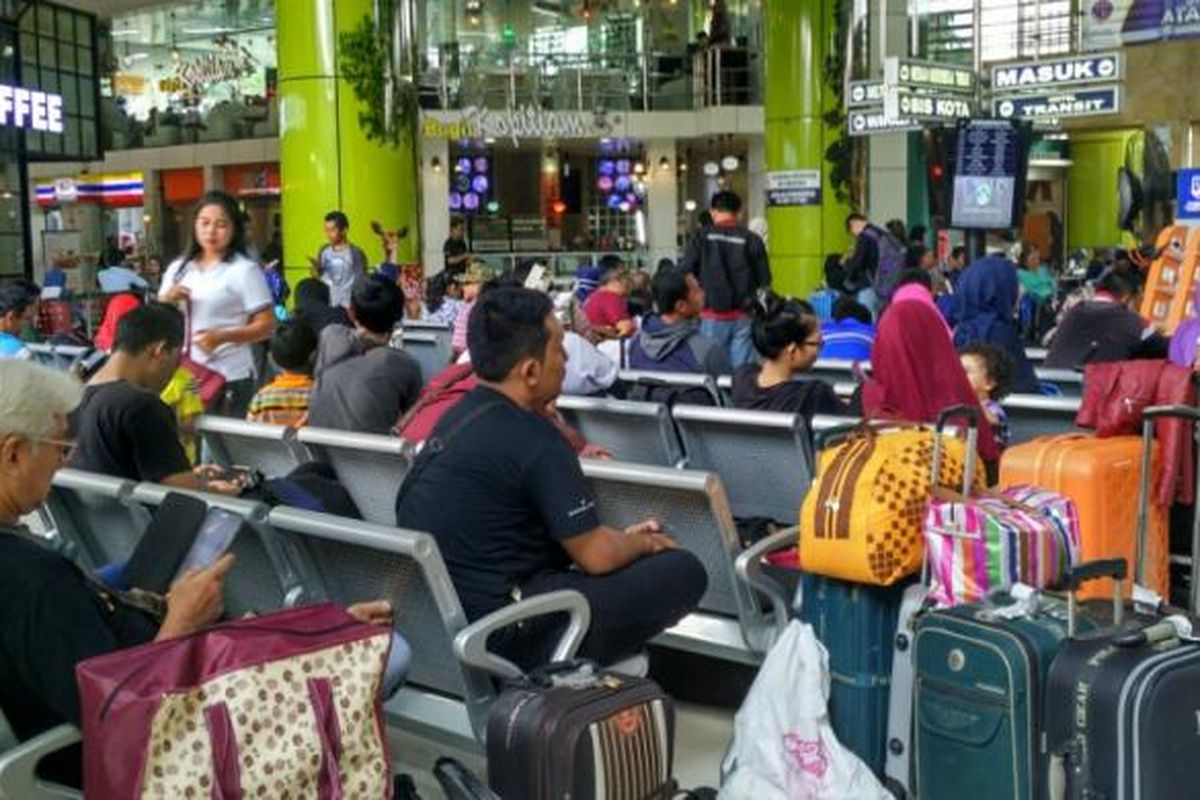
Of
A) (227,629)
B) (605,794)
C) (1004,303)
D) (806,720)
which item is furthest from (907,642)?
(1004,303)

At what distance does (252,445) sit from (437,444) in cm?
204

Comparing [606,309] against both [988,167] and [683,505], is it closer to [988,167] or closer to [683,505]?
[988,167]

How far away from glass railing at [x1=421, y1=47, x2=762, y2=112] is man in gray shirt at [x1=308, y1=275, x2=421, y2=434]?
79.7 feet

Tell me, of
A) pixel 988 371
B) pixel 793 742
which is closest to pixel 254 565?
pixel 793 742

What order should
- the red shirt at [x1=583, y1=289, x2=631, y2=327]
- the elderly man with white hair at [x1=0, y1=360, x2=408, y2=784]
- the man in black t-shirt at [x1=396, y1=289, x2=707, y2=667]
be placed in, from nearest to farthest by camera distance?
1. the elderly man with white hair at [x1=0, y1=360, x2=408, y2=784]
2. the man in black t-shirt at [x1=396, y1=289, x2=707, y2=667]
3. the red shirt at [x1=583, y1=289, x2=631, y2=327]

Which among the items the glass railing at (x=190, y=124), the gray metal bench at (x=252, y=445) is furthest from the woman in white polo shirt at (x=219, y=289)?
the glass railing at (x=190, y=124)

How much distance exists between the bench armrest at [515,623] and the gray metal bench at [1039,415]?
2512 millimetres

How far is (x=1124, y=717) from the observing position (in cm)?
297

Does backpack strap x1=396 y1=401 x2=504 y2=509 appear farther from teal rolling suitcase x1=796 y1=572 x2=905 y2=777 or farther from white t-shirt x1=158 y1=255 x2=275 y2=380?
white t-shirt x1=158 y1=255 x2=275 y2=380

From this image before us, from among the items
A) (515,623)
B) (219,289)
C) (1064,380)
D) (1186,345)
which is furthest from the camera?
(1064,380)

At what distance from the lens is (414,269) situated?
14.9 m

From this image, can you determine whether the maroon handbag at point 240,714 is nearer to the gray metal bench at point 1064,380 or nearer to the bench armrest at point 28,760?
the bench armrest at point 28,760

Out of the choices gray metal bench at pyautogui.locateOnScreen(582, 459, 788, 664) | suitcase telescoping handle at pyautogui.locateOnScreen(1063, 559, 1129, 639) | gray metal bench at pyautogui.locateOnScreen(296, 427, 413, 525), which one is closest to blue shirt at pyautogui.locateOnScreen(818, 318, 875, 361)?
gray metal bench at pyautogui.locateOnScreen(296, 427, 413, 525)

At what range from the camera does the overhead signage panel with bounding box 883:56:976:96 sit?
46.7 feet
